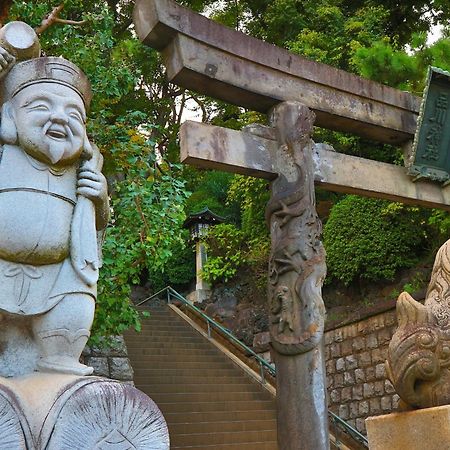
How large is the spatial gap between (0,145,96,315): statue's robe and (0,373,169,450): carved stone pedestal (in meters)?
0.40

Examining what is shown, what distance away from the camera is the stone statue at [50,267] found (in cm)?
233

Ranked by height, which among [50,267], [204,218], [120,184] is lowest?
[50,267]

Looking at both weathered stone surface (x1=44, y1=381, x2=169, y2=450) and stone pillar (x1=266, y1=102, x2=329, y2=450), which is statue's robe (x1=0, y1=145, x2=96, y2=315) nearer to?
weathered stone surface (x1=44, y1=381, x2=169, y2=450)

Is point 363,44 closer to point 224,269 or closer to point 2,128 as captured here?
point 224,269

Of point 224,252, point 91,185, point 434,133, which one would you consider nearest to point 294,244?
point 434,133

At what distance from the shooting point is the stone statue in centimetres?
233

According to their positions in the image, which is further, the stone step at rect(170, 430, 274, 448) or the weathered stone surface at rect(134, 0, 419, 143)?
the stone step at rect(170, 430, 274, 448)

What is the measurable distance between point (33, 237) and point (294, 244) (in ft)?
10.6

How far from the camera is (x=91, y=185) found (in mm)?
2986

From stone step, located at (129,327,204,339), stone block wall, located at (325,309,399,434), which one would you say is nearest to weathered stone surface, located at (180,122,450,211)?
stone block wall, located at (325,309,399,434)

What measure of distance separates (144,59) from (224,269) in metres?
5.75

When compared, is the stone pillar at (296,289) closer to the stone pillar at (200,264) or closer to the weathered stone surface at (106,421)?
the weathered stone surface at (106,421)

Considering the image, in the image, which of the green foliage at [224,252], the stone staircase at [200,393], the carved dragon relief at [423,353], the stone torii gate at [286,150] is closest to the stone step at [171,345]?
the stone staircase at [200,393]

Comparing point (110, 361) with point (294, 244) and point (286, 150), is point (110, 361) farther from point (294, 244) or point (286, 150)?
point (286, 150)
